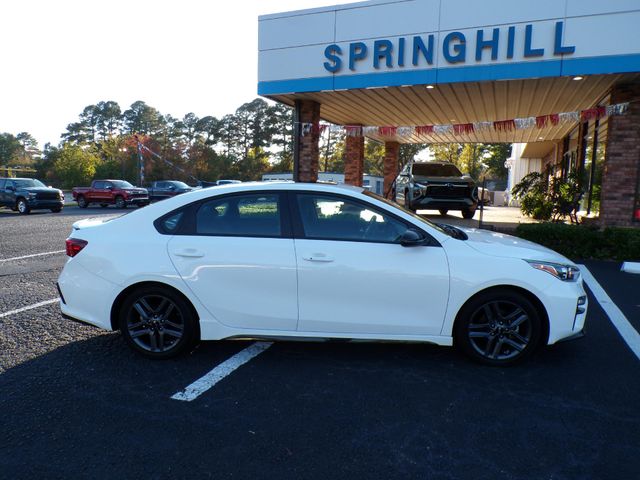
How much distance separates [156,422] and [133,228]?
5.65ft

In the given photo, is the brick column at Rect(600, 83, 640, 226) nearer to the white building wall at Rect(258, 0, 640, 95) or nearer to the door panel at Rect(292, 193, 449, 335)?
the white building wall at Rect(258, 0, 640, 95)

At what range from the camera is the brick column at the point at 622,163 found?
10047mm

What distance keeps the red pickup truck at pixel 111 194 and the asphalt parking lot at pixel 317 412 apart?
2219 cm

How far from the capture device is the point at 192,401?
3.26 m

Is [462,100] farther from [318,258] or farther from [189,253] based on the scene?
[189,253]

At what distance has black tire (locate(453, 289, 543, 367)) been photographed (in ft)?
12.2

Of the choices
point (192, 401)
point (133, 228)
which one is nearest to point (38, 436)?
point (192, 401)

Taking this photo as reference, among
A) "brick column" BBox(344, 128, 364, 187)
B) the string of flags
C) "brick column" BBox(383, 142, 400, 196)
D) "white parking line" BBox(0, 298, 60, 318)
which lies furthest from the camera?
"brick column" BBox(383, 142, 400, 196)

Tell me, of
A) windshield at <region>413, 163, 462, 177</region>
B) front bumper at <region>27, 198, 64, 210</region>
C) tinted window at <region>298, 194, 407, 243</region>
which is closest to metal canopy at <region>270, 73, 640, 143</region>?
windshield at <region>413, 163, 462, 177</region>

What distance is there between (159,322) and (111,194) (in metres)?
23.8

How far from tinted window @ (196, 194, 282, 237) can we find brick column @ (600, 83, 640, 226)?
9.37m

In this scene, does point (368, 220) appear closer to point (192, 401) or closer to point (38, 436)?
point (192, 401)

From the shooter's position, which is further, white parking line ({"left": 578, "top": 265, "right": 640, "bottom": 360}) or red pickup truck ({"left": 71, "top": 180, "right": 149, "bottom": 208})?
red pickup truck ({"left": 71, "top": 180, "right": 149, "bottom": 208})

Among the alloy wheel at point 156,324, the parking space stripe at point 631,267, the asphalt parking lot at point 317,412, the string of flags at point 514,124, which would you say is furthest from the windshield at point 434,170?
the alloy wheel at point 156,324
